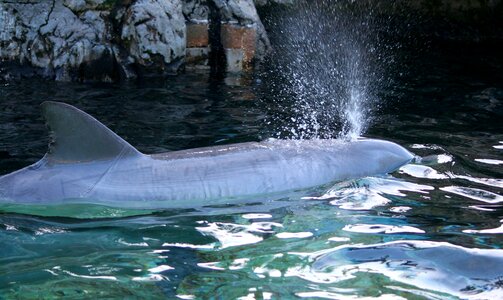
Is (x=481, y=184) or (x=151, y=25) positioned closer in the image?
(x=481, y=184)

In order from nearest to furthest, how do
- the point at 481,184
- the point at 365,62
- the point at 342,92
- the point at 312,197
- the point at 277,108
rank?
the point at 312,197 < the point at 481,184 < the point at 277,108 < the point at 342,92 < the point at 365,62

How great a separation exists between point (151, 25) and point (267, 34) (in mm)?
2845

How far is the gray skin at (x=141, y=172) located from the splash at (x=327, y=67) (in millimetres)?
1123

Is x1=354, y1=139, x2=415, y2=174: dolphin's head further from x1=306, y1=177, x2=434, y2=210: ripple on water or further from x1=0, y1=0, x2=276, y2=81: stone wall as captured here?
x1=0, y1=0, x2=276, y2=81: stone wall

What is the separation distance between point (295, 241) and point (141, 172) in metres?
1.27

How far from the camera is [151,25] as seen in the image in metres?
10.5

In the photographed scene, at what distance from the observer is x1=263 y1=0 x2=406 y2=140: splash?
8516 mm

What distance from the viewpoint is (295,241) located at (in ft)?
15.1

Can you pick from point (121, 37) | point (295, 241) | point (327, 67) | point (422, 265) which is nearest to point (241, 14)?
point (327, 67)

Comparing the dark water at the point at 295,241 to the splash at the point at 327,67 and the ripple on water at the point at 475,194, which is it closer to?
the ripple on water at the point at 475,194

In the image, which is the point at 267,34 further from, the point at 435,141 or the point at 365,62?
the point at 435,141

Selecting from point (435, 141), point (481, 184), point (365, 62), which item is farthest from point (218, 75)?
point (481, 184)

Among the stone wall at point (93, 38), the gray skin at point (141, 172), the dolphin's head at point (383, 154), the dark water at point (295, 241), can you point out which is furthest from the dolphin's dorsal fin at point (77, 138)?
the stone wall at point (93, 38)

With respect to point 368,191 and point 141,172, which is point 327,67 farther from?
point 141,172
